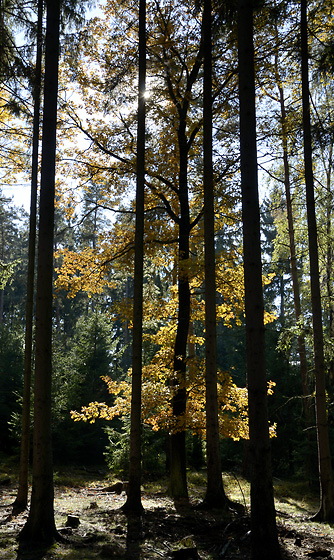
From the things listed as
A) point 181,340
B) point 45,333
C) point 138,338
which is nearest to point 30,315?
point 138,338

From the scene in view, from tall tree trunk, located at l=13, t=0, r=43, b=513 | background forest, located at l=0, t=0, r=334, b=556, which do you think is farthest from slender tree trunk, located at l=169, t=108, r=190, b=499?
tall tree trunk, located at l=13, t=0, r=43, b=513

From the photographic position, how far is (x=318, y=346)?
30.0ft

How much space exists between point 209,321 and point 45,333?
149 inches

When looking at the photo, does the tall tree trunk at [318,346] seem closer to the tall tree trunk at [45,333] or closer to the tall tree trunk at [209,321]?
the tall tree trunk at [209,321]

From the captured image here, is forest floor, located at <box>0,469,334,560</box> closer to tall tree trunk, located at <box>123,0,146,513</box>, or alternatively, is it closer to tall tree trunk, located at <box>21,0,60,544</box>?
tall tree trunk, located at <box>21,0,60,544</box>

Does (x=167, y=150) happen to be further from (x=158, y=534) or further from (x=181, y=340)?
(x=158, y=534)

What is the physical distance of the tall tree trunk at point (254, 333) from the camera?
5184mm

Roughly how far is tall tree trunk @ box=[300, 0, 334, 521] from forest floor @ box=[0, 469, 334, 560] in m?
0.65

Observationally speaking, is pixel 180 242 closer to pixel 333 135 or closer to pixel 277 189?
pixel 333 135

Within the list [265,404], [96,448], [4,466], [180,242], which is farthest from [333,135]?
[96,448]

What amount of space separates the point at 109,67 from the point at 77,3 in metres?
2.58

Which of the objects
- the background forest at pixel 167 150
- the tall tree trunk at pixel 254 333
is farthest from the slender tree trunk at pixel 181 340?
the tall tree trunk at pixel 254 333

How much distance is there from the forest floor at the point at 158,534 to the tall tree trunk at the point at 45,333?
36 centimetres

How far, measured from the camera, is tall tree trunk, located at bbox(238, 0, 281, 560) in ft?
17.0
